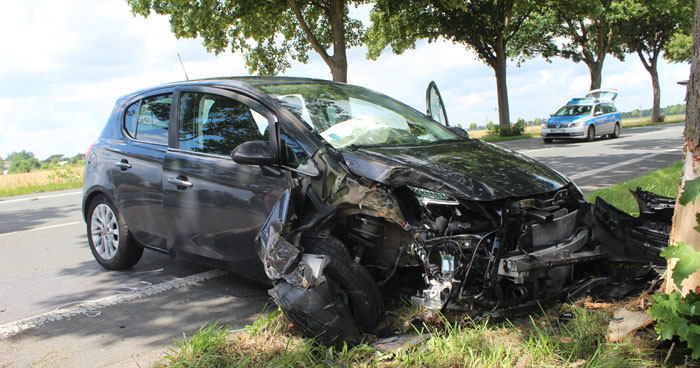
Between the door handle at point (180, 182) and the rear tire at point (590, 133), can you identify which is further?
the rear tire at point (590, 133)

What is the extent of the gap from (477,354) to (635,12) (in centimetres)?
3302

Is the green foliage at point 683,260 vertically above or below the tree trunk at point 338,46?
below

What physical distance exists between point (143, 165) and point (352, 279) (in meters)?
2.36

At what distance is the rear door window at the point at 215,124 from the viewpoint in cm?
383

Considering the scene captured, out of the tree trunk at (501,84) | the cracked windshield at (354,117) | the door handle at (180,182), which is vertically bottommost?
the door handle at (180,182)

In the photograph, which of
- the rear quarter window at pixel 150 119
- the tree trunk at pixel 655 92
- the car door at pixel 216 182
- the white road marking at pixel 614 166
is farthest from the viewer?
the tree trunk at pixel 655 92

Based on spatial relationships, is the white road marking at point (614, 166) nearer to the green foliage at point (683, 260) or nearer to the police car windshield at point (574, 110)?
the police car windshield at point (574, 110)

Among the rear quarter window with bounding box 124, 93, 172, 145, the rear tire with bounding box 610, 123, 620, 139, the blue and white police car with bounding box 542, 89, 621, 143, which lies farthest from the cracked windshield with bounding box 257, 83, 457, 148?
the rear tire with bounding box 610, 123, 620, 139

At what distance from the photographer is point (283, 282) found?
9.93 ft

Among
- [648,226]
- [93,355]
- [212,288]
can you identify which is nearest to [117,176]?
[212,288]

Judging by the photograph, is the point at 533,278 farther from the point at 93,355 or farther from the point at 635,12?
the point at 635,12

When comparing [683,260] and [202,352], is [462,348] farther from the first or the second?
[202,352]

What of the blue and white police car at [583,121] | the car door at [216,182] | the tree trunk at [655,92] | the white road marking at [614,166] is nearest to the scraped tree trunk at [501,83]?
the blue and white police car at [583,121]

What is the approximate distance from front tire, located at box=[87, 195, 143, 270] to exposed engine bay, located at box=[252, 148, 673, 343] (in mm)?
2325
